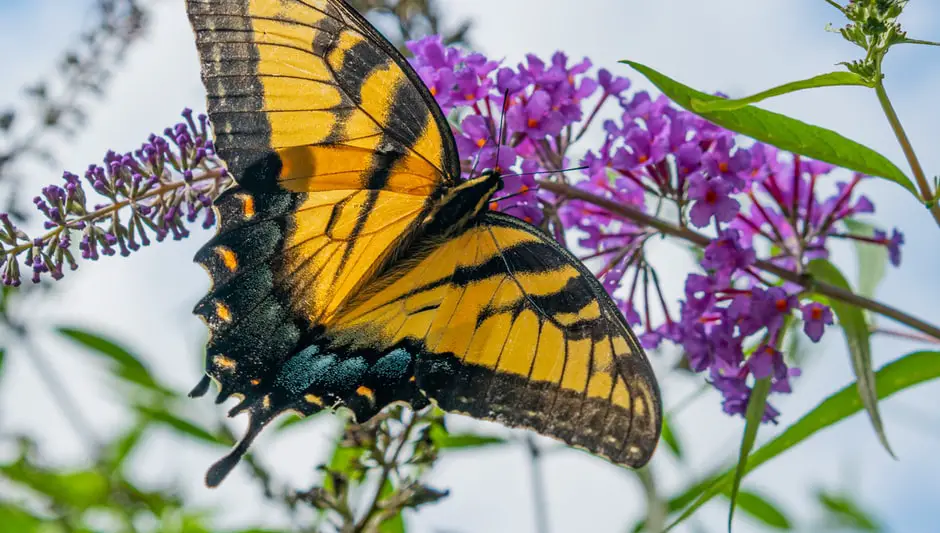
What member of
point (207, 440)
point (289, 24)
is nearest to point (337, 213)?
point (289, 24)

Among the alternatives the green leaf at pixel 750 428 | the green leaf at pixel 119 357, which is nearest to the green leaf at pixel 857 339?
the green leaf at pixel 750 428

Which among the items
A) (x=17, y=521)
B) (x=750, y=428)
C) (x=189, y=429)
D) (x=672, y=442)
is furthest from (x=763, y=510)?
(x=17, y=521)

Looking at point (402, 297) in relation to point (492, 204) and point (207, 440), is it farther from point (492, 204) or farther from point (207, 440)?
point (207, 440)

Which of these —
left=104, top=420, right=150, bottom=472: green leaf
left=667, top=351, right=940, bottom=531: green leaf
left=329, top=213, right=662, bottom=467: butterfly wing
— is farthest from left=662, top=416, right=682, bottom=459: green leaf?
left=104, top=420, right=150, bottom=472: green leaf

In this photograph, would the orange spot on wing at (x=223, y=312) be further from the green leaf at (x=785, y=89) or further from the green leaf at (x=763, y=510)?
the green leaf at (x=763, y=510)

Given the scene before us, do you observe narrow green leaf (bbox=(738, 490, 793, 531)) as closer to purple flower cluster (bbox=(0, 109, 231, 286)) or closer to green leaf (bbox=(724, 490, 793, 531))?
green leaf (bbox=(724, 490, 793, 531))
